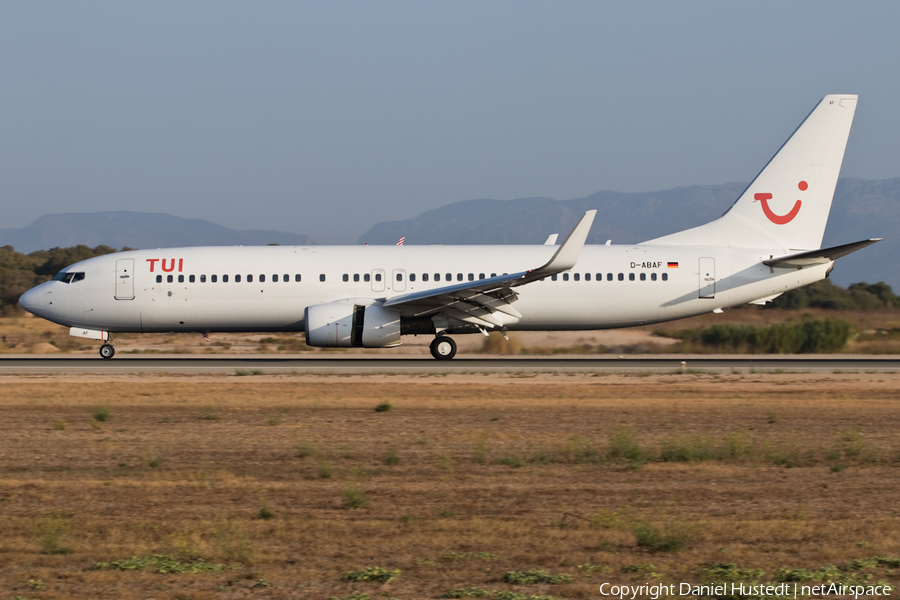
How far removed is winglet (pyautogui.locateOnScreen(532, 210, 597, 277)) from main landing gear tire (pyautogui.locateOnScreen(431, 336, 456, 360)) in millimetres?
4435

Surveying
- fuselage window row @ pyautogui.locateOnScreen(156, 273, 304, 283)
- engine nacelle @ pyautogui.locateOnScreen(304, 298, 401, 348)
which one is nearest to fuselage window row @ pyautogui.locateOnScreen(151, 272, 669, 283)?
fuselage window row @ pyautogui.locateOnScreen(156, 273, 304, 283)

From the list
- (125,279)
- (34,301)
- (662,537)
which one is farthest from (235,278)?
(662,537)

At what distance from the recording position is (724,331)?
3212 cm

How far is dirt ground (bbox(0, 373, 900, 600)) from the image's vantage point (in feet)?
20.9

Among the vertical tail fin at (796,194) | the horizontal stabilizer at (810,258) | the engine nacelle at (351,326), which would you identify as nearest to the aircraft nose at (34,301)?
the engine nacelle at (351,326)

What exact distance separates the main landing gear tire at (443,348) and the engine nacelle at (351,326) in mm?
1793

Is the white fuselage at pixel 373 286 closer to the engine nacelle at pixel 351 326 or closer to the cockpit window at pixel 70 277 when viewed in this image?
the cockpit window at pixel 70 277

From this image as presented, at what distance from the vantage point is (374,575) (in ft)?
19.9

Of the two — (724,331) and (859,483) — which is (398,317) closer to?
(724,331)

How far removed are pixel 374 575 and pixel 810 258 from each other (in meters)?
21.7

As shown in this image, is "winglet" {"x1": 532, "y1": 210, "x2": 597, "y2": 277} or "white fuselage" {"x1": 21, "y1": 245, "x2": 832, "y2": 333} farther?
"white fuselage" {"x1": 21, "y1": 245, "x2": 832, "y2": 333}

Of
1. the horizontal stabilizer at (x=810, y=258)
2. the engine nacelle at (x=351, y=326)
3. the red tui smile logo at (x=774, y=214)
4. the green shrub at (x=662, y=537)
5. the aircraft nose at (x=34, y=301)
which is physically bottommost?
the green shrub at (x=662, y=537)

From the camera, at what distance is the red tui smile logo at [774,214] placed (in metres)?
26.5

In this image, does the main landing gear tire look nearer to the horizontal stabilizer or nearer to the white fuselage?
the white fuselage
